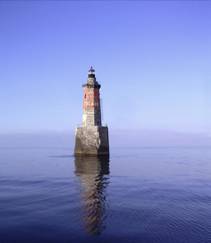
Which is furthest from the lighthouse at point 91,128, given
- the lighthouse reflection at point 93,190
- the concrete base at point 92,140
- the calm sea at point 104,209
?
the calm sea at point 104,209

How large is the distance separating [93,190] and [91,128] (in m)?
23.7

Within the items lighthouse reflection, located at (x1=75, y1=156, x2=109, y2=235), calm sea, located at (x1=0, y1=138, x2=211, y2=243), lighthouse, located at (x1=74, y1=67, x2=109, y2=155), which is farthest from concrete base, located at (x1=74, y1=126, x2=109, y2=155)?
calm sea, located at (x1=0, y1=138, x2=211, y2=243)

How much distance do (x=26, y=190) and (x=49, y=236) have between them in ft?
40.9

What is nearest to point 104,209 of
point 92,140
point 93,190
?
point 93,190

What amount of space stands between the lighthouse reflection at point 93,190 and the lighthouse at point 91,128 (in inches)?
57.8

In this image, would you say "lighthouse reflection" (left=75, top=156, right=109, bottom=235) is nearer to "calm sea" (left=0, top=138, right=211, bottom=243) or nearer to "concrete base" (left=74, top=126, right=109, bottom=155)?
"calm sea" (left=0, top=138, right=211, bottom=243)

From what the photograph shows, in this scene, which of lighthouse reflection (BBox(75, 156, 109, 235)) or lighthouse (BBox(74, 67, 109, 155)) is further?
lighthouse (BBox(74, 67, 109, 155))

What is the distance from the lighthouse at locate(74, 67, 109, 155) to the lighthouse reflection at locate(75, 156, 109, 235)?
1469mm

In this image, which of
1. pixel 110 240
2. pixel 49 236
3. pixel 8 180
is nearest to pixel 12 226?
pixel 49 236

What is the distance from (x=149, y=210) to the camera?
21.3 metres

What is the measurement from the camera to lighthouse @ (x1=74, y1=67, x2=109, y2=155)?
5106cm

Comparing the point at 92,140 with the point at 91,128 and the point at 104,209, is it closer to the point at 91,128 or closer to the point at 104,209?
the point at 91,128

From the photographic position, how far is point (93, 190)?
91.4 ft

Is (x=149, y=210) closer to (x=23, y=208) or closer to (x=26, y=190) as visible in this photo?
(x=23, y=208)
